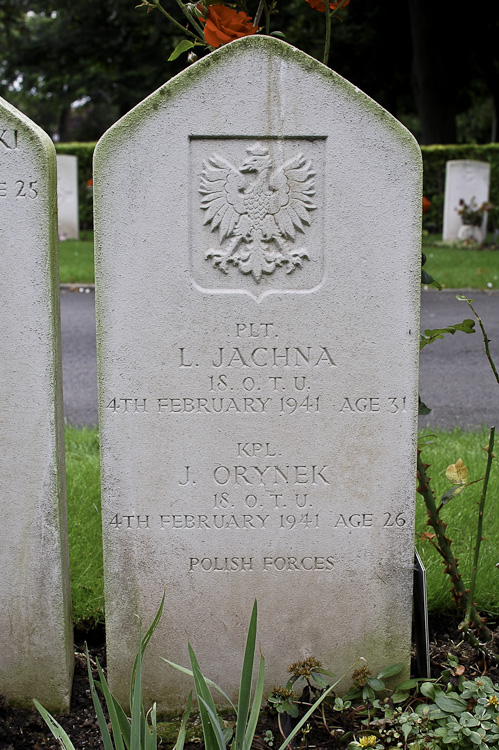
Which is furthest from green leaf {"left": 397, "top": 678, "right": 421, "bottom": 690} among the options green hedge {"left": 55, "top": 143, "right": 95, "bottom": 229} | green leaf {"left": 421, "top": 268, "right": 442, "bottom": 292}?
green hedge {"left": 55, "top": 143, "right": 95, "bottom": 229}

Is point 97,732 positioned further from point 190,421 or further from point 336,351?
point 336,351

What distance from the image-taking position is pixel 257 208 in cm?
223

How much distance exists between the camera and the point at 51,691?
7.93ft

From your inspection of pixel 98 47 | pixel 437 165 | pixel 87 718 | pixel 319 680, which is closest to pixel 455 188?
pixel 437 165

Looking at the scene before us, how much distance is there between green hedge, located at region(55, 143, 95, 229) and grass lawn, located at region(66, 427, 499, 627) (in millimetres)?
13653

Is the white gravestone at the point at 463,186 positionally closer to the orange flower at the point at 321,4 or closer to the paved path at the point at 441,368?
the paved path at the point at 441,368

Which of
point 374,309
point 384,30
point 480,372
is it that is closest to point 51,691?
point 374,309

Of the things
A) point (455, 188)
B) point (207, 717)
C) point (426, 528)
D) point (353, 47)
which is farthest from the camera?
point (353, 47)

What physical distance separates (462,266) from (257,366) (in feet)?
33.1

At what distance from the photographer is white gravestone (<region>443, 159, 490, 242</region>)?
15.0 m

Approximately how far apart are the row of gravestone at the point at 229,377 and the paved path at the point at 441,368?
3.01 m

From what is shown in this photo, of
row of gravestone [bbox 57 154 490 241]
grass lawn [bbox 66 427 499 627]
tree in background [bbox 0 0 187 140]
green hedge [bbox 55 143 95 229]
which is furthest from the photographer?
tree in background [bbox 0 0 187 140]

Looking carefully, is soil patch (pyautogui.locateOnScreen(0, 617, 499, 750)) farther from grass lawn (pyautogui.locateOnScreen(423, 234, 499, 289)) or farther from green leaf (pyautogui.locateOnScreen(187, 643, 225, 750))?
grass lawn (pyautogui.locateOnScreen(423, 234, 499, 289))

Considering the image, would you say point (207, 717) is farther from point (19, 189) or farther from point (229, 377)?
point (19, 189)
